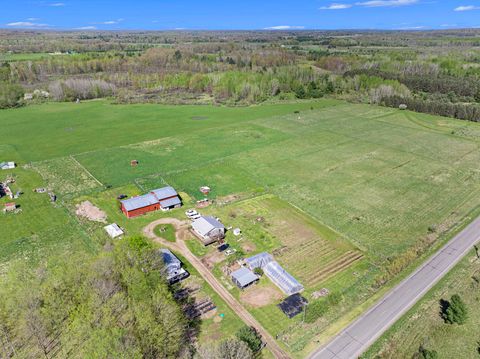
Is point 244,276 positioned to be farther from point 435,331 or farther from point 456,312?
point 456,312

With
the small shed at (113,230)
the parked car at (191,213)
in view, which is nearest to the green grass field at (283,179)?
the small shed at (113,230)

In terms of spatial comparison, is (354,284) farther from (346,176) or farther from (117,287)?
(346,176)

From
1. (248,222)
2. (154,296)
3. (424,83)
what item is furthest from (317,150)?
(424,83)

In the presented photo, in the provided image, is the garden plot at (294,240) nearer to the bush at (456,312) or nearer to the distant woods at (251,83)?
the bush at (456,312)

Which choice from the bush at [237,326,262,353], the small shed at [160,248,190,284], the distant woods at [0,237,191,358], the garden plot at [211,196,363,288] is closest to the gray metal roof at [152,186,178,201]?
the garden plot at [211,196,363,288]

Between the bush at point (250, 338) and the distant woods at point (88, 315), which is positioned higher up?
the distant woods at point (88, 315)

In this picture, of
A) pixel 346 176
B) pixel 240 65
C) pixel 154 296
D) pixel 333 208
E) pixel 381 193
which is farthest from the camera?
pixel 240 65
